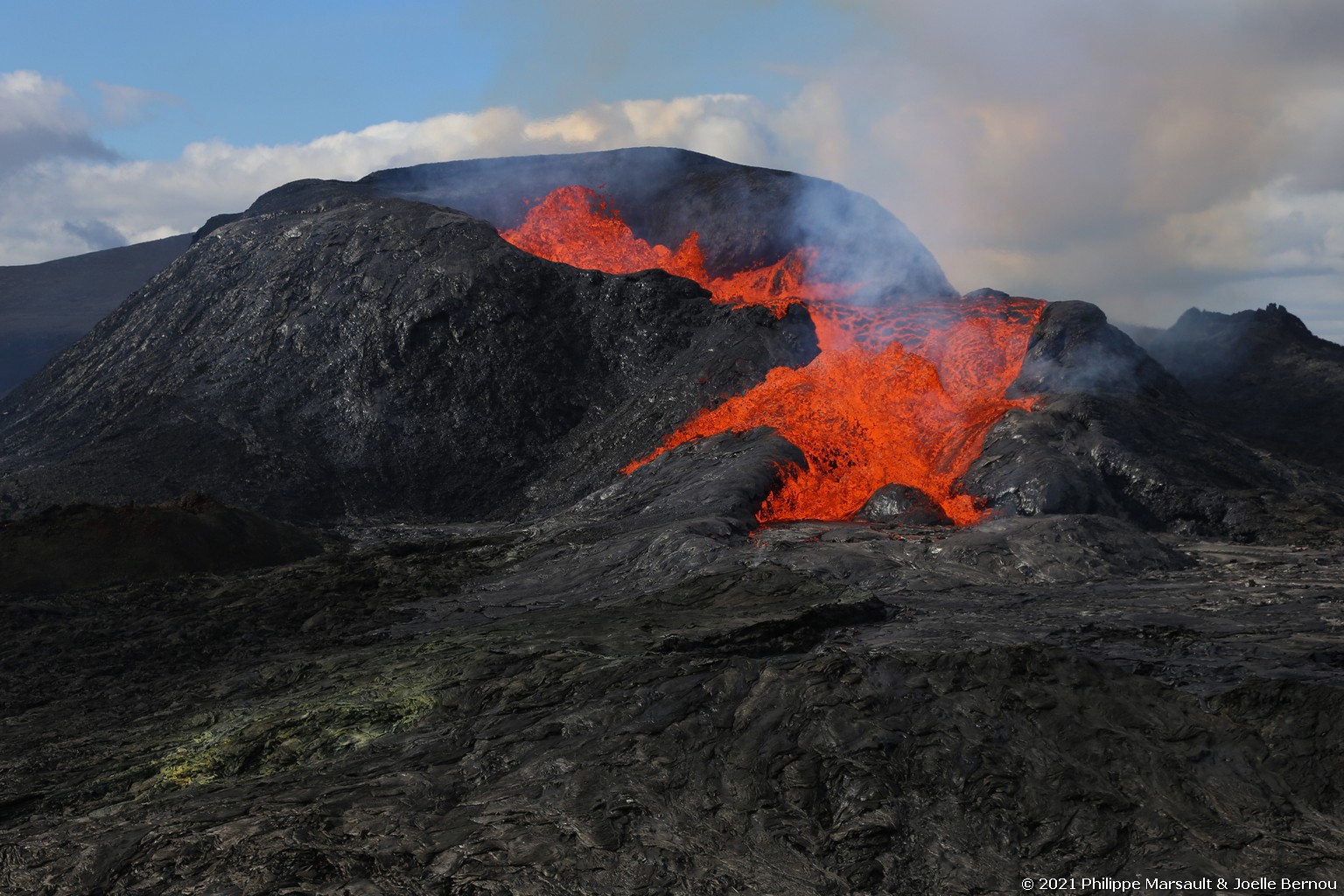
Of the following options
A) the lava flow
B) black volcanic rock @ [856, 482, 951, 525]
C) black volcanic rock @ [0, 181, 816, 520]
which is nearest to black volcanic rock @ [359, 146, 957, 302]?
the lava flow

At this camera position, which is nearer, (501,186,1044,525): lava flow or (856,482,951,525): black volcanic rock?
(856,482,951,525): black volcanic rock

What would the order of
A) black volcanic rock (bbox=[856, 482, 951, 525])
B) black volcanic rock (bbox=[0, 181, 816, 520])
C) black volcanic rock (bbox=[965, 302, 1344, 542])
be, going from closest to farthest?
1. black volcanic rock (bbox=[856, 482, 951, 525])
2. black volcanic rock (bbox=[965, 302, 1344, 542])
3. black volcanic rock (bbox=[0, 181, 816, 520])

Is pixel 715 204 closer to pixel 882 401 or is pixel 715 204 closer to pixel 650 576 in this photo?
pixel 882 401

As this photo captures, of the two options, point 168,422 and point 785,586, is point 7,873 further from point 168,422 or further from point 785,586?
point 168,422

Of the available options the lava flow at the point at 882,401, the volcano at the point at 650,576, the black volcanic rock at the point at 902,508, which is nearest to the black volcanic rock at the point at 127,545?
the volcano at the point at 650,576

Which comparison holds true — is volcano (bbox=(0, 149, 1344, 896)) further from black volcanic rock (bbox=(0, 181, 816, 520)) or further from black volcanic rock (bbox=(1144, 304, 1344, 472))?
Result: black volcanic rock (bbox=(1144, 304, 1344, 472))

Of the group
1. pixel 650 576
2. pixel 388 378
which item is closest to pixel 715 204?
pixel 388 378

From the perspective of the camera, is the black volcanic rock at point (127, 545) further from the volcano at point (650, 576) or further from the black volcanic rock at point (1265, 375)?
the black volcanic rock at point (1265, 375)

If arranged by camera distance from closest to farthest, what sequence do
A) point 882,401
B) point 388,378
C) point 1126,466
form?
point 1126,466 → point 882,401 → point 388,378
